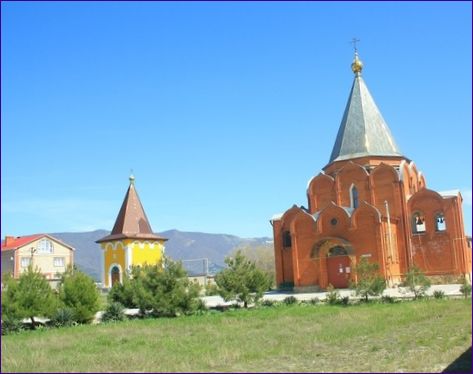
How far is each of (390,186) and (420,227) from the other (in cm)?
304

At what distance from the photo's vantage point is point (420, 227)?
30828 millimetres

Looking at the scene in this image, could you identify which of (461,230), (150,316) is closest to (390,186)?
(461,230)

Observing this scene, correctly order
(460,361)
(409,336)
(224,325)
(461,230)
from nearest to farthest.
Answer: (460,361), (409,336), (224,325), (461,230)

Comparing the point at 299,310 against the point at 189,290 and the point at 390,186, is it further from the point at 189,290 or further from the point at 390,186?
the point at 390,186

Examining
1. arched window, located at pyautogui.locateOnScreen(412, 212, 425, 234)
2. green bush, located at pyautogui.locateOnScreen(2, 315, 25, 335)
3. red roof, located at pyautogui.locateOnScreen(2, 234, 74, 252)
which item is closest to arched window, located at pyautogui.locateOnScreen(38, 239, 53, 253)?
red roof, located at pyautogui.locateOnScreen(2, 234, 74, 252)

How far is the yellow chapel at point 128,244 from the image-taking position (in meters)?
35.0

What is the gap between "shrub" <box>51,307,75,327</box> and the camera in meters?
16.3

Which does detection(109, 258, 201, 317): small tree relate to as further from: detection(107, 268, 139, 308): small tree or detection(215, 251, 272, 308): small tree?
detection(215, 251, 272, 308): small tree

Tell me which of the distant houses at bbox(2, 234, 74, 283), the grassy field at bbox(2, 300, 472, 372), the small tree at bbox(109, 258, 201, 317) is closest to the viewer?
the grassy field at bbox(2, 300, 472, 372)

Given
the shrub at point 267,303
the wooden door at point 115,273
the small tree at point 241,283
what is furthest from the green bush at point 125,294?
the wooden door at point 115,273

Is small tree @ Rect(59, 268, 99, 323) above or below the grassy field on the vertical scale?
above

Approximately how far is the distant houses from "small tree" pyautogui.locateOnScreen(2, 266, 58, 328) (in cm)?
3633

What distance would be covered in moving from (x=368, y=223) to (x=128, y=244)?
1560cm

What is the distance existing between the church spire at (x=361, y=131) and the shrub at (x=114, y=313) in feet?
62.6
